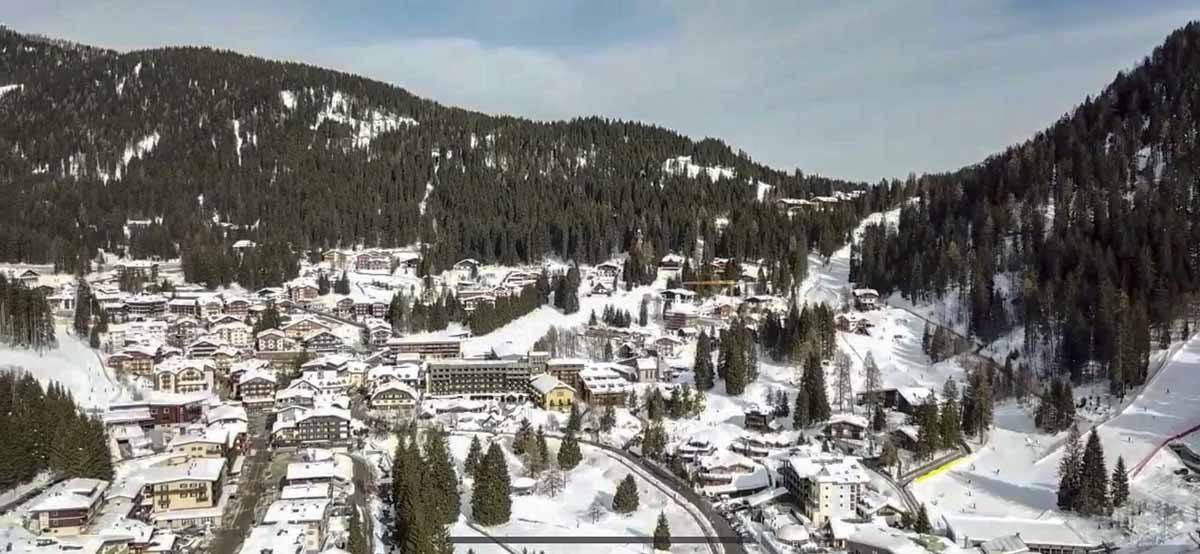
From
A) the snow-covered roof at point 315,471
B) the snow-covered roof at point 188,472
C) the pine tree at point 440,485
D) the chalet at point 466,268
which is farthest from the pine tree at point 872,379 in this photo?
the chalet at point 466,268

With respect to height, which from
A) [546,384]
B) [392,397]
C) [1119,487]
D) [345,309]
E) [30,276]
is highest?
[30,276]

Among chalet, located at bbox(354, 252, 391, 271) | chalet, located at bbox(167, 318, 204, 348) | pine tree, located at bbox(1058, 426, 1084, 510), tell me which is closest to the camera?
pine tree, located at bbox(1058, 426, 1084, 510)

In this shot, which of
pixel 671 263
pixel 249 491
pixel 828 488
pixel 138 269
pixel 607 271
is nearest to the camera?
pixel 828 488

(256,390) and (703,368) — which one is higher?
(703,368)

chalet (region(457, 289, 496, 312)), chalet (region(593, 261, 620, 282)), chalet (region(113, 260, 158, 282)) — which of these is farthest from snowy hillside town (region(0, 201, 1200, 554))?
chalet (region(113, 260, 158, 282))

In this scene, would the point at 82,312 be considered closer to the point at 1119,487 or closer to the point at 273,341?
the point at 273,341

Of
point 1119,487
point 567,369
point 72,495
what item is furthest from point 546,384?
point 1119,487

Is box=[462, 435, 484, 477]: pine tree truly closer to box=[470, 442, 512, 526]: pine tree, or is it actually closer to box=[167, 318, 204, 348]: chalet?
box=[470, 442, 512, 526]: pine tree
